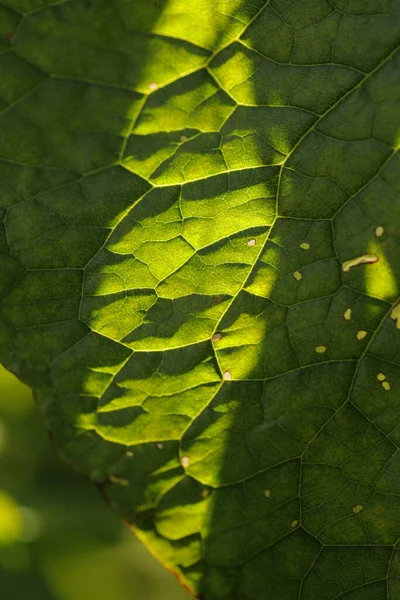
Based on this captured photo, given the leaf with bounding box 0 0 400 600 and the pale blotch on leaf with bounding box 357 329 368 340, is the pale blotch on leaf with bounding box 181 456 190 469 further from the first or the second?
the pale blotch on leaf with bounding box 357 329 368 340

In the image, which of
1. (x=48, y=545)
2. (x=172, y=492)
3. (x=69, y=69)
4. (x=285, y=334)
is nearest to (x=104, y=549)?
(x=48, y=545)

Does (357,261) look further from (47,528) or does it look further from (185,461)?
(47,528)

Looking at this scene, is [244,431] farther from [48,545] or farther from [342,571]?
[48,545]

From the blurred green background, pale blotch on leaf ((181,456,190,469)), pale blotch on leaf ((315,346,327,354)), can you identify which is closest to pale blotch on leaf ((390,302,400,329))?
pale blotch on leaf ((315,346,327,354))

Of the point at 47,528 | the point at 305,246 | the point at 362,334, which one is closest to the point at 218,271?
the point at 305,246

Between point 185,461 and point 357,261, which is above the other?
point 357,261

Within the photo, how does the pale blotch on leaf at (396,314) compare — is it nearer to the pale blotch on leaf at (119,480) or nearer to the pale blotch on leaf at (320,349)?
the pale blotch on leaf at (320,349)

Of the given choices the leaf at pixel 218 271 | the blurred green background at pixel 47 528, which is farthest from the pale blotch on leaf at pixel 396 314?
the blurred green background at pixel 47 528
